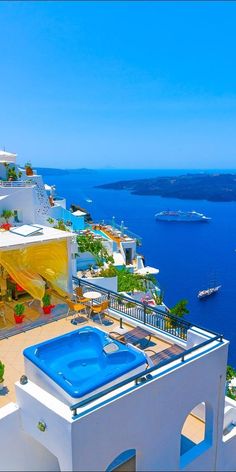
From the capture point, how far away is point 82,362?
7.34 meters

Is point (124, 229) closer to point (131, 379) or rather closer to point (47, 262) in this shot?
point (47, 262)

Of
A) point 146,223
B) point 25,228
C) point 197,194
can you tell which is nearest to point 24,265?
point 25,228

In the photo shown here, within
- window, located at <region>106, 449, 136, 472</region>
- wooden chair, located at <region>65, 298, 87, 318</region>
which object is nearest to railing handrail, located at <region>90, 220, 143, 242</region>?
wooden chair, located at <region>65, 298, 87, 318</region>

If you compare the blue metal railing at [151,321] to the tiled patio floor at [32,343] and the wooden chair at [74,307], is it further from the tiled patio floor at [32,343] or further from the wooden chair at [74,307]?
the wooden chair at [74,307]

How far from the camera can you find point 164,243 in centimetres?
8106

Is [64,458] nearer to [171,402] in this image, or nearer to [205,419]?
[171,402]

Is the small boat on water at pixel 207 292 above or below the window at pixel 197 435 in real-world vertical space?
below

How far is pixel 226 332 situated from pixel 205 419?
33.3 m

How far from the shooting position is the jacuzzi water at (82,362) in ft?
20.5

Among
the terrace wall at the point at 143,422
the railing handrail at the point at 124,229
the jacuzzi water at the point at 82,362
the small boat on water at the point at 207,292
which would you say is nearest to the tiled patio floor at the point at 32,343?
the terrace wall at the point at 143,422

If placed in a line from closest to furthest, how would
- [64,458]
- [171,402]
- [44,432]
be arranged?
[64,458]
[44,432]
[171,402]

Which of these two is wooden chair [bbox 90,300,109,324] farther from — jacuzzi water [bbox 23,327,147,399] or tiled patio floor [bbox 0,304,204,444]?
jacuzzi water [bbox 23,327,147,399]

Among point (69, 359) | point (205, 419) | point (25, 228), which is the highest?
point (25, 228)

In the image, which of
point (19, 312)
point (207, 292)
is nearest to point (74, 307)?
point (19, 312)
